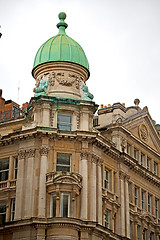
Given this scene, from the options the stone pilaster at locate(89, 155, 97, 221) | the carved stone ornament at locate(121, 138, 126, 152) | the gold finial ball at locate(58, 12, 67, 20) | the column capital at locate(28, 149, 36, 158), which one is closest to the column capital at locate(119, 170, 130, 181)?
the carved stone ornament at locate(121, 138, 126, 152)

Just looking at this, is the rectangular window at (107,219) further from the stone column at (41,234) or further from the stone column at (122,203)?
the stone column at (41,234)

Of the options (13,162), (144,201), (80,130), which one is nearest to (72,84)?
(80,130)

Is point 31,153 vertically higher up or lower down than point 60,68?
lower down

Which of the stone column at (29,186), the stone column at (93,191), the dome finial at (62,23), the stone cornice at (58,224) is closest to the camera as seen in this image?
the stone cornice at (58,224)

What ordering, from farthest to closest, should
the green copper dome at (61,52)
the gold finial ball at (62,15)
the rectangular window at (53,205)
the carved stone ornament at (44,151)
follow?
the gold finial ball at (62,15) < the green copper dome at (61,52) < the carved stone ornament at (44,151) < the rectangular window at (53,205)

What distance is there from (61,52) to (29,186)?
15.2 meters

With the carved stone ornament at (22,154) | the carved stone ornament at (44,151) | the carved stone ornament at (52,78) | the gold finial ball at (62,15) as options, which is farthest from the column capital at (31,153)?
the gold finial ball at (62,15)

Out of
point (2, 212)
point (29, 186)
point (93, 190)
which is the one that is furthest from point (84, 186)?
point (2, 212)

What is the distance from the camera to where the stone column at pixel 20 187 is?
5394 cm

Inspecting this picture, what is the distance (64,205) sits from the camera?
53.1 m

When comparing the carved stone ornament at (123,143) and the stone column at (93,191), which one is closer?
the stone column at (93,191)

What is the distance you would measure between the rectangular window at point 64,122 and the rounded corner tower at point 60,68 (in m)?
2.20

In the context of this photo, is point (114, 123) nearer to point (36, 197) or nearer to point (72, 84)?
point (72, 84)

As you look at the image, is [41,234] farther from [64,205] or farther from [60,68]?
[60,68]
